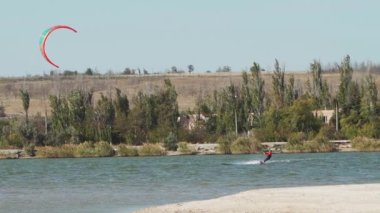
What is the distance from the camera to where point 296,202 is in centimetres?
2866

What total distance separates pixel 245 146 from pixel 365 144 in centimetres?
1084

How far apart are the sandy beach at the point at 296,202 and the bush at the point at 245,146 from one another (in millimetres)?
52314

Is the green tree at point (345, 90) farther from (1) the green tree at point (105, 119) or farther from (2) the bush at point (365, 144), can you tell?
(1) the green tree at point (105, 119)

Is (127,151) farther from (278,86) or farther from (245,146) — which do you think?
(278,86)

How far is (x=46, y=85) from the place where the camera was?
190 meters

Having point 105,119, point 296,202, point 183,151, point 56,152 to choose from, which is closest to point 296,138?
point 183,151

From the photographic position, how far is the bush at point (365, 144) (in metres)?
85.2

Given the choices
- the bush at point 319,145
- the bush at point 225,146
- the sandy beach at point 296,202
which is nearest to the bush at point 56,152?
the bush at point 225,146

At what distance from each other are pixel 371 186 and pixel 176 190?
9.30 m

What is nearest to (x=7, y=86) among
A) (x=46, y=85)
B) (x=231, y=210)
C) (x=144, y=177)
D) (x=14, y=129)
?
(x=46, y=85)

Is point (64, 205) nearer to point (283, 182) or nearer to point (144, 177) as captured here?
point (283, 182)

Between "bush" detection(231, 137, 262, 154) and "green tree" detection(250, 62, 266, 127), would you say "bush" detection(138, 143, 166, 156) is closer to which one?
"bush" detection(231, 137, 262, 154)

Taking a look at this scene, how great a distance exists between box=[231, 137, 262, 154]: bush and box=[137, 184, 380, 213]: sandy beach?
52314 millimetres

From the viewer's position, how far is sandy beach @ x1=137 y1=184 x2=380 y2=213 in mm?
26641
